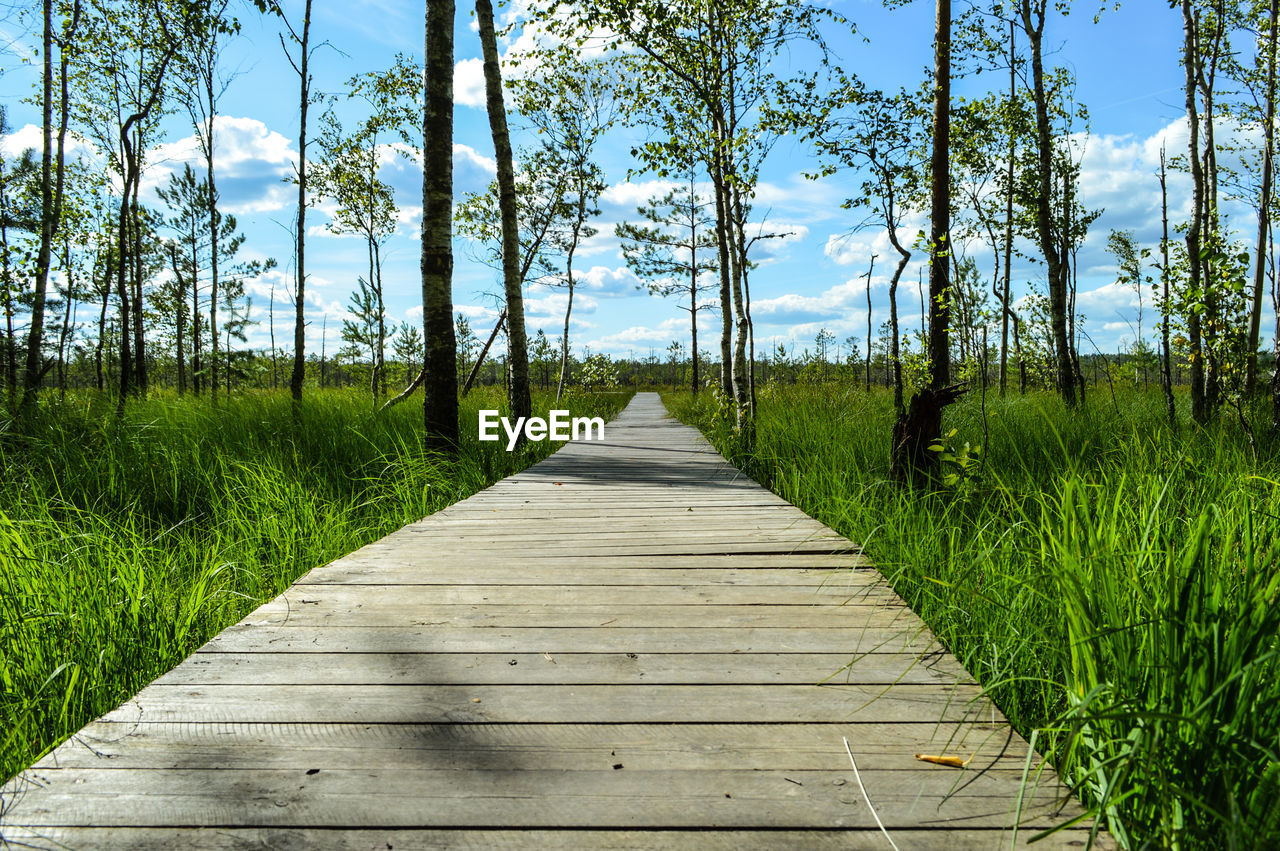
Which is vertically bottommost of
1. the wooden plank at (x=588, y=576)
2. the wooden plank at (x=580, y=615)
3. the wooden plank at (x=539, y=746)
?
the wooden plank at (x=539, y=746)

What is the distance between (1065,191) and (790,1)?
8.42 metres

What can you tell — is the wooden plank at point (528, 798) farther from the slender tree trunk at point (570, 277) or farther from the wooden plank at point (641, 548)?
the slender tree trunk at point (570, 277)

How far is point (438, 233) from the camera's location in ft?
21.1

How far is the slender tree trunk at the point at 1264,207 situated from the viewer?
6500 mm

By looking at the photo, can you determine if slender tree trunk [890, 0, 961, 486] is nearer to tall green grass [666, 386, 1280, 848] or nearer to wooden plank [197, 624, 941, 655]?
tall green grass [666, 386, 1280, 848]

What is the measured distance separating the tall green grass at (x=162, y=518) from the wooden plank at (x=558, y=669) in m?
0.51

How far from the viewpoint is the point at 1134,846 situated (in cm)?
117

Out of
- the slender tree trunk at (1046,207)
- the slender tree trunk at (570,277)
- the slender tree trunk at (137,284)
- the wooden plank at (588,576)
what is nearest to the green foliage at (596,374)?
the slender tree trunk at (570,277)

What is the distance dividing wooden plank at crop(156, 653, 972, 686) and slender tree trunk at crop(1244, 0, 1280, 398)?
5.95m

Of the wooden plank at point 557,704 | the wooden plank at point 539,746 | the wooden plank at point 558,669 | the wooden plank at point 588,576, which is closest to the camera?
the wooden plank at point 539,746

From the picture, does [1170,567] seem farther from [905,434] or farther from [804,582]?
[905,434]

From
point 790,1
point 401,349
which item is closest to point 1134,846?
point 790,1

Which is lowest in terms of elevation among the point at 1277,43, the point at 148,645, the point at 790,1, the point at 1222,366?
the point at 148,645

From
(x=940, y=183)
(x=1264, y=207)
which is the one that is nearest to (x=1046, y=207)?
(x=1264, y=207)
